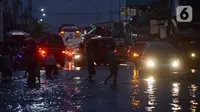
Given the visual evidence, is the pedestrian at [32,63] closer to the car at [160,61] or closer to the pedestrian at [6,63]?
the pedestrian at [6,63]

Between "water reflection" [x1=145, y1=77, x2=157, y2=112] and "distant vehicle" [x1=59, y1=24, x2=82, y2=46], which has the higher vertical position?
"distant vehicle" [x1=59, y1=24, x2=82, y2=46]

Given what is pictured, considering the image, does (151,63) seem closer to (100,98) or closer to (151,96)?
(151,96)

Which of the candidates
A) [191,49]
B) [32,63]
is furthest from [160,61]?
[191,49]

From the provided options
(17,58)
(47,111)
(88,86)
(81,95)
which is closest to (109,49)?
(88,86)

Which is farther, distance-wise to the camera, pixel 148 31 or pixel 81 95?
pixel 148 31

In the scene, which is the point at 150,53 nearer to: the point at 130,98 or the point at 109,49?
the point at 109,49

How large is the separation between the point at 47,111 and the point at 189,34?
97.2ft

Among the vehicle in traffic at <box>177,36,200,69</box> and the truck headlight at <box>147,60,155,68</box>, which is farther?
the vehicle in traffic at <box>177,36,200,69</box>

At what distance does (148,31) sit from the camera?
70750 millimetres

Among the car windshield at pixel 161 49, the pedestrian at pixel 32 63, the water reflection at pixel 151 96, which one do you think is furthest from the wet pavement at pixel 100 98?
the car windshield at pixel 161 49

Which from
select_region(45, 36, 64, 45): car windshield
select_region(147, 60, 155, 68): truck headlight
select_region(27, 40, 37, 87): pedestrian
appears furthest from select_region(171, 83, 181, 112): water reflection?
select_region(45, 36, 64, 45): car windshield

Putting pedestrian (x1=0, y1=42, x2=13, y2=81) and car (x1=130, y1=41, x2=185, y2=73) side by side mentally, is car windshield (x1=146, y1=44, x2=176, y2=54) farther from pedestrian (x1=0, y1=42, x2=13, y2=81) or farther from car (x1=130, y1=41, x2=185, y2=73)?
pedestrian (x1=0, y1=42, x2=13, y2=81)

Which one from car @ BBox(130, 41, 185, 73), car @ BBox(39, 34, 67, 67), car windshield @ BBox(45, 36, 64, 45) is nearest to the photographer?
car @ BBox(130, 41, 185, 73)

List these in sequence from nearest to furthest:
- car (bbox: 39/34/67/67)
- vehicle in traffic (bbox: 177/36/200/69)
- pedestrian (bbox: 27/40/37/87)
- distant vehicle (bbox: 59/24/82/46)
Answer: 1. pedestrian (bbox: 27/40/37/87)
2. car (bbox: 39/34/67/67)
3. vehicle in traffic (bbox: 177/36/200/69)
4. distant vehicle (bbox: 59/24/82/46)
